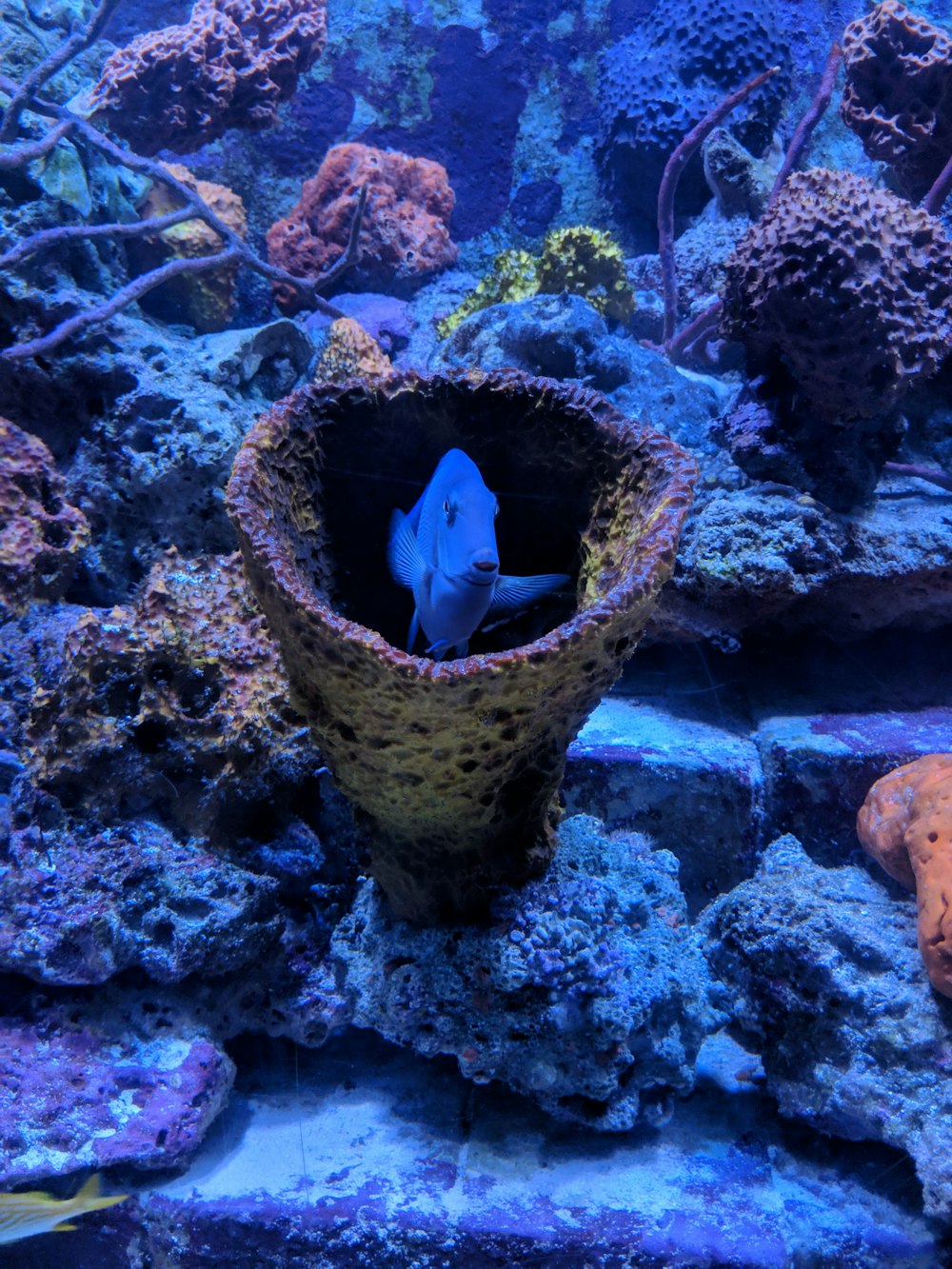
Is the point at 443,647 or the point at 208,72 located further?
the point at 208,72

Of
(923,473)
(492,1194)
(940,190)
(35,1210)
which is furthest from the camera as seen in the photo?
(940,190)

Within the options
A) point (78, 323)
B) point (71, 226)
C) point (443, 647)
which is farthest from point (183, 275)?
point (443, 647)

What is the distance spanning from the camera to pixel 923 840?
73.5 inches

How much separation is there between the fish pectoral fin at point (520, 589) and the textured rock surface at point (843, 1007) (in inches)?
44.5

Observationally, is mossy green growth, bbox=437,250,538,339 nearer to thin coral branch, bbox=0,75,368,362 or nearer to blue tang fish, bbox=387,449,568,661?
thin coral branch, bbox=0,75,368,362

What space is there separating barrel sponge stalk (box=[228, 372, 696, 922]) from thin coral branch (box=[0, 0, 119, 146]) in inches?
110

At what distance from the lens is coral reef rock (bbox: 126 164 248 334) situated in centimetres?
423

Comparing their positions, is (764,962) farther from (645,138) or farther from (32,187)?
(645,138)

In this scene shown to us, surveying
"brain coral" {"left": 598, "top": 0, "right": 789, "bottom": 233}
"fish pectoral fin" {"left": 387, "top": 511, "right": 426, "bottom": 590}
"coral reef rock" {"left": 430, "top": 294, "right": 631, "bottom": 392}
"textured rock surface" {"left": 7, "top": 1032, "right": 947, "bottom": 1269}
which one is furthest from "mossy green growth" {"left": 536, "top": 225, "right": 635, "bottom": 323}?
"textured rock surface" {"left": 7, "top": 1032, "right": 947, "bottom": 1269}

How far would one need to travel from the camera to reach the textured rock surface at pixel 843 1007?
1.71 metres

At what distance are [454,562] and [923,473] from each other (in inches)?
96.8

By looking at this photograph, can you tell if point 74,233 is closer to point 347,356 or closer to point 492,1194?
point 347,356

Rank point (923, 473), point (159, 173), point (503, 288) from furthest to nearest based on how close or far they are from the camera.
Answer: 1. point (503, 288)
2. point (159, 173)
3. point (923, 473)

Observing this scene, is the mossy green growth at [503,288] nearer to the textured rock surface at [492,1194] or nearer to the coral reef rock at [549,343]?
the coral reef rock at [549,343]
